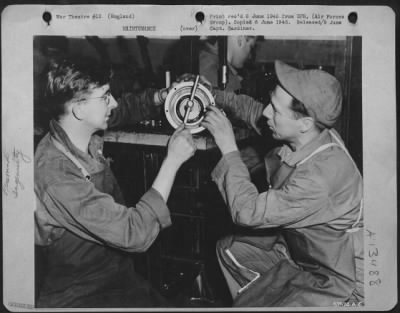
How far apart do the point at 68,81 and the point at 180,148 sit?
279 mm

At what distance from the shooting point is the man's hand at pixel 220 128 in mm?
1026

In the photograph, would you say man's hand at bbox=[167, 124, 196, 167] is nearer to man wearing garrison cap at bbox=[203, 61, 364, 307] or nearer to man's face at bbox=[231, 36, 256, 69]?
man wearing garrison cap at bbox=[203, 61, 364, 307]

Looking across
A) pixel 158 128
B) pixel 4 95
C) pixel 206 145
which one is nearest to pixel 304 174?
pixel 206 145

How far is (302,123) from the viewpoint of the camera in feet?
3.34

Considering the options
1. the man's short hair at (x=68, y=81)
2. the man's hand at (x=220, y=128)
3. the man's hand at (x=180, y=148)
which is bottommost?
the man's hand at (x=180, y=148)

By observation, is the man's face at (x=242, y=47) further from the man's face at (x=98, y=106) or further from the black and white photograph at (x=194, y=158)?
the man's face at (x=98, y=106)

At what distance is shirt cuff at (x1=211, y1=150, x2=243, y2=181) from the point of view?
3.32ft

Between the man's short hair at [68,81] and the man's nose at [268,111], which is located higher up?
the man's short hair at [68,81]

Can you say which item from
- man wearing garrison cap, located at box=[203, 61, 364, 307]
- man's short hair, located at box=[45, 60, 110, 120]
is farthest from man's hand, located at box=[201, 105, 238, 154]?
man's short hair, located at box=[45, 60, 110, 120]

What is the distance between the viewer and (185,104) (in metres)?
1.05

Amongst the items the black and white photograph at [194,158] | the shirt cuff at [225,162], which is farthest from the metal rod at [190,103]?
the shirt cuff at [225,162]

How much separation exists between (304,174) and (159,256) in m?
0.36

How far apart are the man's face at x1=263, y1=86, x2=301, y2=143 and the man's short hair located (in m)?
0.37

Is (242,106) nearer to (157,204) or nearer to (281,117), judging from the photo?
(281,117)
